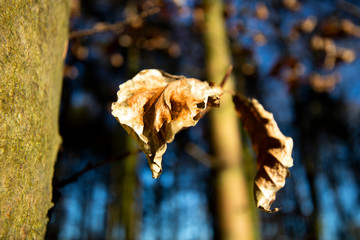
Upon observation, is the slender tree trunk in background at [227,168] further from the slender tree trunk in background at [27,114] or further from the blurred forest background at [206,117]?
the slender tree trunk in background at [27,114]

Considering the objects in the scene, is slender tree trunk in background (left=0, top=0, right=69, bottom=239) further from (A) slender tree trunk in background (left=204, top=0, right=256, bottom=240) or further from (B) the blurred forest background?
(A) slender tree trunk in background (left=204, top=0, right=256, bottom=240)

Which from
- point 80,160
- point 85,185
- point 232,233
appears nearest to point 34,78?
point 232,233

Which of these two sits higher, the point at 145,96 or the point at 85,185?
the point at 145,96

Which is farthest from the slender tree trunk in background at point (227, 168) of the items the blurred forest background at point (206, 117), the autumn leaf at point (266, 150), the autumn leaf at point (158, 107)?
the autumn leaf at point (158, 107)

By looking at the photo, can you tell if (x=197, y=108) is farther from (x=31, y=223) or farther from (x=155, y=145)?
(x=31, y=223)

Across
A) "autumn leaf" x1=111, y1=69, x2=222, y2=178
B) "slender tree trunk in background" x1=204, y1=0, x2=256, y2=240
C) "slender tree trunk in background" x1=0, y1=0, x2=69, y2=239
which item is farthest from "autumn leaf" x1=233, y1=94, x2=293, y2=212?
"slender tree trunk in background" x1=204, y1=0, x2=256, y2=240

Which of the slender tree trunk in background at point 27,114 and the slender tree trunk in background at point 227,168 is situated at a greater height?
the slender tree trunk in background at point 27,114
